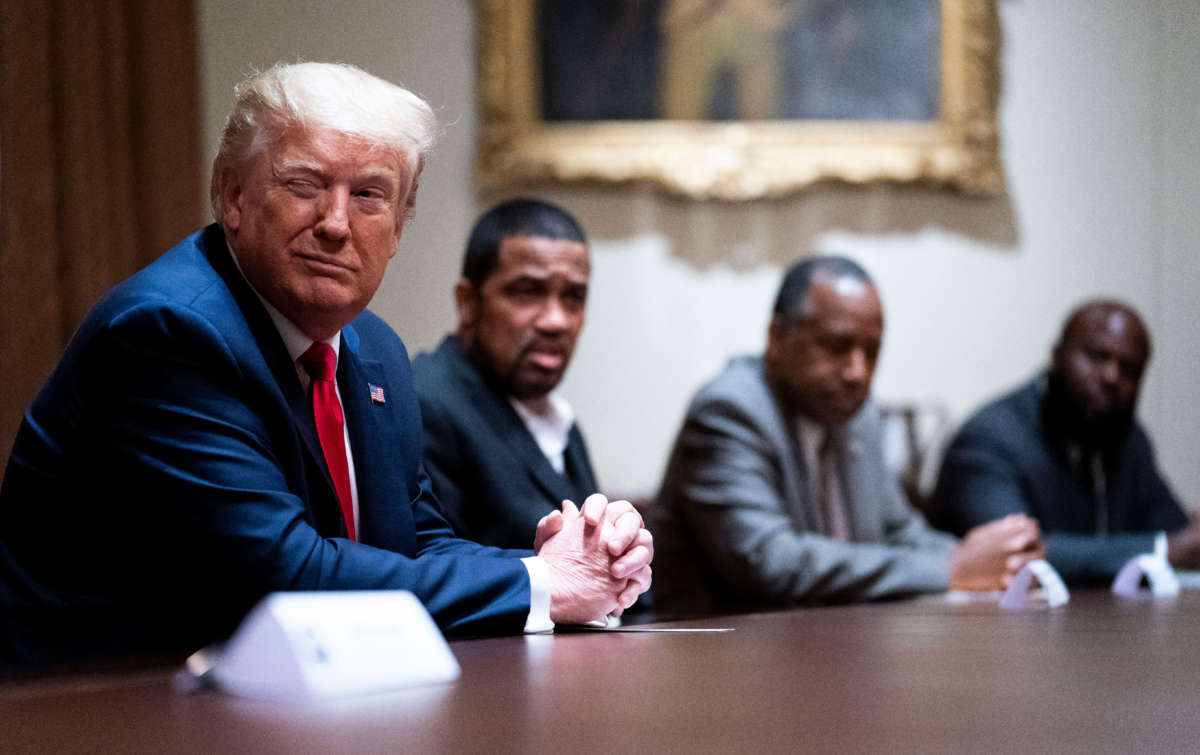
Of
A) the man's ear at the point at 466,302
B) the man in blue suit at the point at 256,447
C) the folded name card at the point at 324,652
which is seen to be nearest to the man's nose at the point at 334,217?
the man in blue suit at the point at 256,447

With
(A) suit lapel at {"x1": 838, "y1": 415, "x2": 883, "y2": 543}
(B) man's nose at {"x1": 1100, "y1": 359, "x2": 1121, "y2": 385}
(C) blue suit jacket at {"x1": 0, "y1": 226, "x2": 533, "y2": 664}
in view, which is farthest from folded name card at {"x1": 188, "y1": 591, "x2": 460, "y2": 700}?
(B) man's nose at {"x1": 1100, "y1": 359, "x2": 1121, "y2": 385}

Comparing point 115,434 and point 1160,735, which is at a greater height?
point 115,434

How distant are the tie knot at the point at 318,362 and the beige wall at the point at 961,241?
307 centimetres

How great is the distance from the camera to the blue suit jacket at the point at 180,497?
155 cm

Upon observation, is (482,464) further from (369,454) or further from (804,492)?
(804,492)

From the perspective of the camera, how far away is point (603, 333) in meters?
5.12

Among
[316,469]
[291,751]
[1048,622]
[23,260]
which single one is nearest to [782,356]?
[1048,622]

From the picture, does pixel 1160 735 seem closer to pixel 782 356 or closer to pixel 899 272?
pixel 782 356

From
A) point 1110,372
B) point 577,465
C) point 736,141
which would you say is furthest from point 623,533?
point 736,141

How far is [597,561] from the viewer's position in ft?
5.55

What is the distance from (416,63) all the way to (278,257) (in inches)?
132

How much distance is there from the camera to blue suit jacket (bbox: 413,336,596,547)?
2.52 m

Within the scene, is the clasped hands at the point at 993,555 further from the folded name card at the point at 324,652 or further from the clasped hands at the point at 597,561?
the folded name card at the point at 324,652

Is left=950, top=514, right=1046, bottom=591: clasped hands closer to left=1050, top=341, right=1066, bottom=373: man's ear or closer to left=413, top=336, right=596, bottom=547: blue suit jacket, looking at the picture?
left=413, top=336, right=596, bottom=547: blue suit jacket
